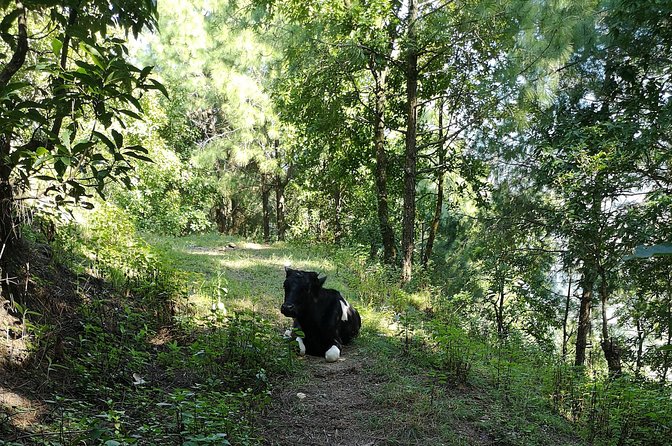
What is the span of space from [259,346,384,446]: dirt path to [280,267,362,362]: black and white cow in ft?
1.40

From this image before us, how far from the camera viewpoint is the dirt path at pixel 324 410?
→ 12.7 ft

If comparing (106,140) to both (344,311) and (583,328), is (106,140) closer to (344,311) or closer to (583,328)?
(344,311)

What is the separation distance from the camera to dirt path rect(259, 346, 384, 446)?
3.87m

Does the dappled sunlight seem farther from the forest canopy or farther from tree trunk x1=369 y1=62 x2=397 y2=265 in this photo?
tree trunk x1=369 y1=62 x2=397 y2=265

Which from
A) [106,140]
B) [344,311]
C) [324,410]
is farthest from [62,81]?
[344,311]

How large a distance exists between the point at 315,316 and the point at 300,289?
0.42 m

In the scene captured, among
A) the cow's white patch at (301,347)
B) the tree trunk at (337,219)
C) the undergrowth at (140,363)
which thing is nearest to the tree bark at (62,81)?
the undergrowth at (140,363)

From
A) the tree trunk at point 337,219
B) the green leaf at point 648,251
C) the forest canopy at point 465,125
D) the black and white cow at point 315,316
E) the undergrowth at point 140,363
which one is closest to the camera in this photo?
the green leaf at point 648,251

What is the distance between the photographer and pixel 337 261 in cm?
1223

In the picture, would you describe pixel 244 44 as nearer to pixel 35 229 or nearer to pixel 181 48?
pixel 181 48

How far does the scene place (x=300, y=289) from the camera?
5980 millimetres

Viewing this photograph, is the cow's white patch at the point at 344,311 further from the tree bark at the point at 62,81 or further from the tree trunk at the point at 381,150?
the tree trunk at the point at 381,150

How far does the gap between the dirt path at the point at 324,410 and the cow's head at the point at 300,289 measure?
75 centimetres

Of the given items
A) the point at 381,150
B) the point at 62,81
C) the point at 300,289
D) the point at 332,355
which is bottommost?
the point at 332,355
